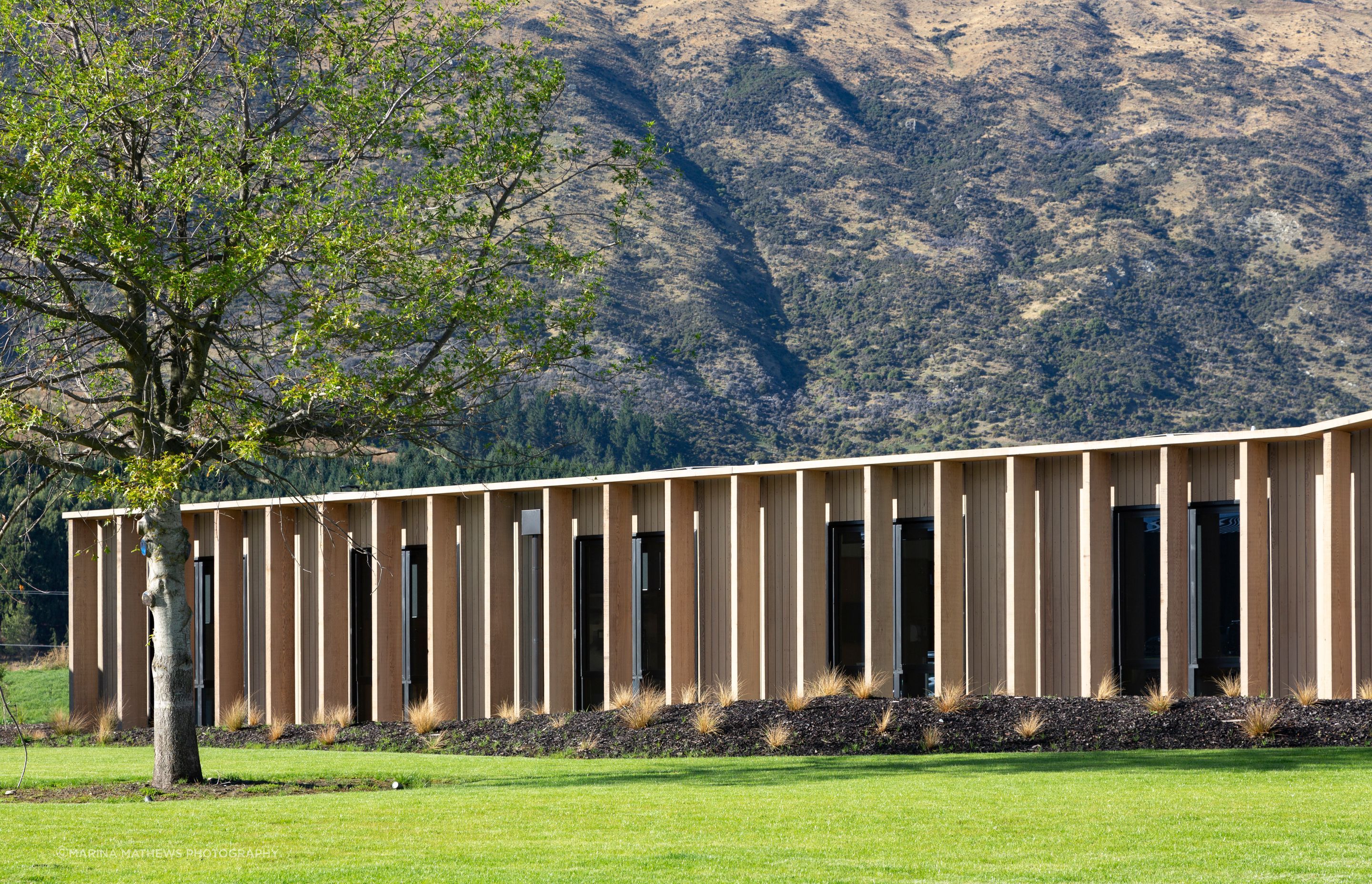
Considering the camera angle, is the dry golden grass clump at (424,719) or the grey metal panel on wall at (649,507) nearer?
the dry golden grass clump at (424,719)

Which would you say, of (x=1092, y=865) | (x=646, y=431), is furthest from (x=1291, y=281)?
(x=1092, y=865)

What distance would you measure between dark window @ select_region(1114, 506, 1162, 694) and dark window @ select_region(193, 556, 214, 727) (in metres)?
14.6

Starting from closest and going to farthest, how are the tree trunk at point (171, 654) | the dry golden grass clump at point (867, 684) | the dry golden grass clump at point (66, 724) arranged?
1. the tree trunk at point (171, 654)
2. the dry golden grass clump at point (867, 684)
3. the dry golden grass clump at point (66, 724)

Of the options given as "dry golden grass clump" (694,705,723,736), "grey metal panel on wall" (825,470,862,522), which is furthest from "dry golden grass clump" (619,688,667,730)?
"grey metal panel on wall" (825,470,862,522)

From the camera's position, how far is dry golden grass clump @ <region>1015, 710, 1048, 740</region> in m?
12.8

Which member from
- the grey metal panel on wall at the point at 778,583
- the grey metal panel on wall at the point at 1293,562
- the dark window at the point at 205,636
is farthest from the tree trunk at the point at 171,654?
the dark window at the point at 205,636

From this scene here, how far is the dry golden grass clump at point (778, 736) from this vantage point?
43.7 feet

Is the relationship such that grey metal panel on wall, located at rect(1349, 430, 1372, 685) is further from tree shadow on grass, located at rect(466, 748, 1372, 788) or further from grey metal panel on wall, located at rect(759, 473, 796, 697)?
grey metal panel on wall, located at rect(759, 473, 796, 697)

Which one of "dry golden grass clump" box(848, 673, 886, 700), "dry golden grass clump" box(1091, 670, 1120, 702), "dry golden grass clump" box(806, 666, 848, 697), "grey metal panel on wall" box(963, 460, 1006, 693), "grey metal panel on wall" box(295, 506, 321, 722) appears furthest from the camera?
"grey metal panel on wall" box(295, 506, 321, 722)

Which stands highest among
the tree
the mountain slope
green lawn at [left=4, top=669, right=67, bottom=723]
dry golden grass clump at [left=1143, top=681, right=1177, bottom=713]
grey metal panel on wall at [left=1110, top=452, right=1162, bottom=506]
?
the mountain slope

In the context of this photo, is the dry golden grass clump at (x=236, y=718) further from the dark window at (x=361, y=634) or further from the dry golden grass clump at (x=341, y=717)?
the dark window at (x=361, y=634)

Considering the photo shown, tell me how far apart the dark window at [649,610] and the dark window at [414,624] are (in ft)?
12.2

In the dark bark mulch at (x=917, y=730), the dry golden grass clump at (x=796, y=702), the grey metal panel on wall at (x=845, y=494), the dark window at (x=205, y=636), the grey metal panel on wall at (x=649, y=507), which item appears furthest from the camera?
the dark window at (x=205, y=636)

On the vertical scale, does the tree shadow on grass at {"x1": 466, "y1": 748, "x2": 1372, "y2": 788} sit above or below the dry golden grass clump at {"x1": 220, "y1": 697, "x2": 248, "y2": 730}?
above
